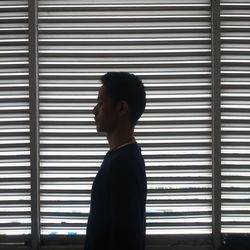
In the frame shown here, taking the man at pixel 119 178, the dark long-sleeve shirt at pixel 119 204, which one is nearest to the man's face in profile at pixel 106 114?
the man at pixel 119 178

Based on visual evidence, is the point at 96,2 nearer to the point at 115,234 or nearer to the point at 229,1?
the point at 229,1

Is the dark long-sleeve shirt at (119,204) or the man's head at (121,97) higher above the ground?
the man's head at (121,97)

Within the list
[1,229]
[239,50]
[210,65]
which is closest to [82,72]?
[210,65]

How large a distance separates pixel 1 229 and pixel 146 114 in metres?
1.63

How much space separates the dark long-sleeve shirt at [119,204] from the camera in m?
1.42

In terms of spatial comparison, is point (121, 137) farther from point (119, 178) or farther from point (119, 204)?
point (119, 204)

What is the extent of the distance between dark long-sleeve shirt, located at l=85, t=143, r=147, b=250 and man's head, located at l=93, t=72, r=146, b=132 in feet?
0.66

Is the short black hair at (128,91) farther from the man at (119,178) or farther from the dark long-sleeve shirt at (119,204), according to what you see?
the dark long-sleeve shirt at (119,204)

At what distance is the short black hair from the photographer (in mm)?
1592

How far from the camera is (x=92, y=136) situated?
260 cm

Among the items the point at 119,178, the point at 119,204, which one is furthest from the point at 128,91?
the point at 119,204

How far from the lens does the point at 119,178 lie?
145cm

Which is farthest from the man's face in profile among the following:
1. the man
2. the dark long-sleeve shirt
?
the dark long-sleeve shirt

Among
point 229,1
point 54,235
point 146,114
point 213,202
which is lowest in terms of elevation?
point 54,235
